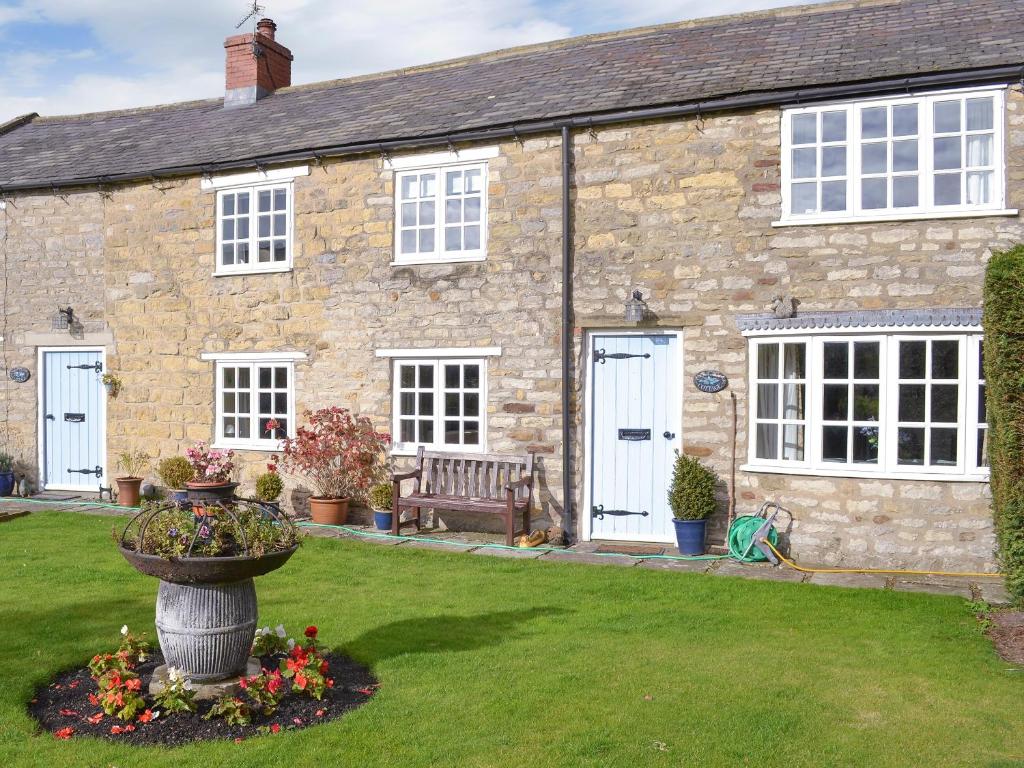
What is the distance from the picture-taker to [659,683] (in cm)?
591

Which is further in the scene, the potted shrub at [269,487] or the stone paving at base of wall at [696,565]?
the potted shrub at [269,487]

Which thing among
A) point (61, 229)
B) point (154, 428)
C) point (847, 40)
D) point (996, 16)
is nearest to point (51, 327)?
point (61, 229)

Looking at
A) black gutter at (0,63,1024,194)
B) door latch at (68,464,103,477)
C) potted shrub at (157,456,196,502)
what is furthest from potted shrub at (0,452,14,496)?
black gutter at (0,63,1024,194)

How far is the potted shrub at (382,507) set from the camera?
458 inches

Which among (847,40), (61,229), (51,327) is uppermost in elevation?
(847,40)

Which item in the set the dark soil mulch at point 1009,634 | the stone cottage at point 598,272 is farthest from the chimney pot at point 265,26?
the dark soil mulch at point 1009,634

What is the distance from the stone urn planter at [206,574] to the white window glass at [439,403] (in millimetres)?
6073

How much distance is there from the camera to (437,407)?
11766mm

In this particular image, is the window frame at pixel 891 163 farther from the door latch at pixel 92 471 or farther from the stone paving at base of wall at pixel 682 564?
the door latch at pixel 92 471

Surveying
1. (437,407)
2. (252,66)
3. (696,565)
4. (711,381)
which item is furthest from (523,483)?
(252,66)

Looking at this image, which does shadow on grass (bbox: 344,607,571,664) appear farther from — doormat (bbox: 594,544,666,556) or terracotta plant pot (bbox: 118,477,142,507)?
terracotta plant pot (bbox: 118,477,142,507)

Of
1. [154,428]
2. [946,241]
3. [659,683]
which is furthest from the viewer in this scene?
[154,428]

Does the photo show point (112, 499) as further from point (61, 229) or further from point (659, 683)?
point (659, 683)

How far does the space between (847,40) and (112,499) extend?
450 inches
